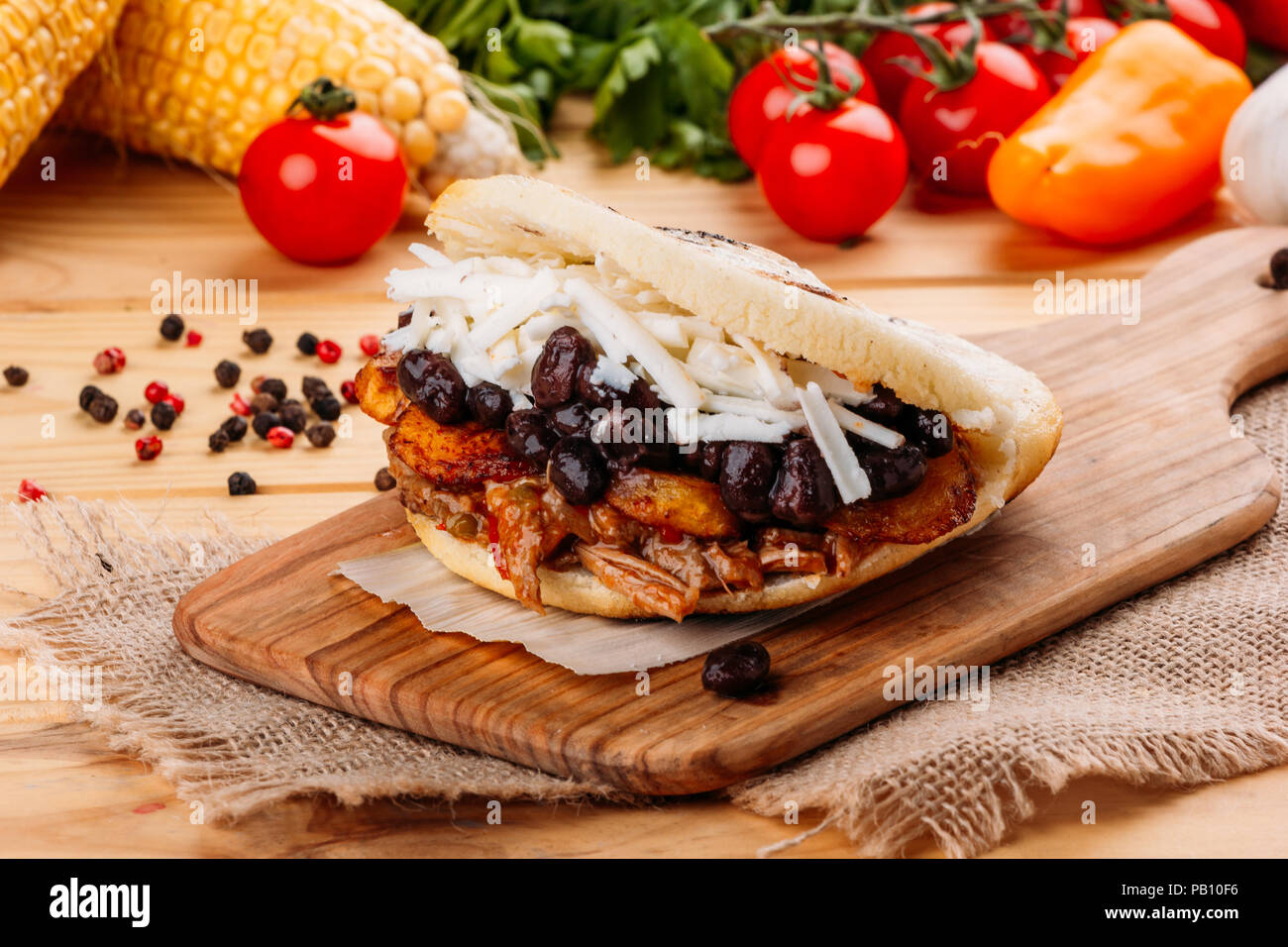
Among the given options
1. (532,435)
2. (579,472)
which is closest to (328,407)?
(532,435)

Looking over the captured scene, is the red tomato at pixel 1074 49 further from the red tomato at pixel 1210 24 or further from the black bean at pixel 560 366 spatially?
the black bean at pixel 560 366

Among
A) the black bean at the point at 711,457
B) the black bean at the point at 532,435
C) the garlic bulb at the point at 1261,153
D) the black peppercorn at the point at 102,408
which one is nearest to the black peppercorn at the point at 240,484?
the black peppercorn at the point at 102,408

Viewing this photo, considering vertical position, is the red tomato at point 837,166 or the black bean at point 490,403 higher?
the red tomato at point 837,166

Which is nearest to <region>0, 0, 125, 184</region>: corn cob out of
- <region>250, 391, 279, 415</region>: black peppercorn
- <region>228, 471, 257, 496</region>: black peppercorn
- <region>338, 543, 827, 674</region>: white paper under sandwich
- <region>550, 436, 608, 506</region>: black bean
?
<region>250, 391, 279, 415</region>: black peppercorn

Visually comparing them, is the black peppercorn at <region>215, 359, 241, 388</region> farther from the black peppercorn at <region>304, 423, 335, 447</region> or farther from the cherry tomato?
the cherry tomato

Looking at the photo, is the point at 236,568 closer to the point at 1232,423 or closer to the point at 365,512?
the point at 365,512

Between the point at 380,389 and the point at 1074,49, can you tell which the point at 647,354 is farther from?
the point at 1074,49
